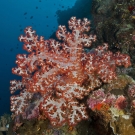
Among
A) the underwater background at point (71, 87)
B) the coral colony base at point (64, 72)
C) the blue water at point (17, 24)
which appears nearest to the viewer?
the underwater background at point (71, 87)

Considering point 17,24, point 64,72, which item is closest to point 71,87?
point 64,72

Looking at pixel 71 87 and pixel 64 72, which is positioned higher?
pixel 64 72

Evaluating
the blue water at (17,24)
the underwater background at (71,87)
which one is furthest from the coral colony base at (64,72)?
the blue water at (17,24)

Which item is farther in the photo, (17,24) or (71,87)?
(17,24)

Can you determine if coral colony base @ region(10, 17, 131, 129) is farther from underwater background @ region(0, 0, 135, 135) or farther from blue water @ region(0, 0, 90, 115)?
blue water @ region(0, 0, 90, 115)

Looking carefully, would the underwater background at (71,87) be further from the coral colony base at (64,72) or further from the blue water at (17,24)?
the blue water at (17,24)

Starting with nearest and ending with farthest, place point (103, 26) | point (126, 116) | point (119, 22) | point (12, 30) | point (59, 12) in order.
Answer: point (126, 116) < point (119, 22) < point (103, 26) < point (59, 12) < point (12, 30)

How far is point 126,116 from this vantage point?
140 inches

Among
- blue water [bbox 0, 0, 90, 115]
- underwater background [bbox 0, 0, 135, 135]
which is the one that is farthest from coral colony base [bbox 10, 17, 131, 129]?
blue water [bbox 0, 0, 90, 115]

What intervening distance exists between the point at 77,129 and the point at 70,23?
269cm

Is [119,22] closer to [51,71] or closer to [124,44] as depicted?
[124,44]

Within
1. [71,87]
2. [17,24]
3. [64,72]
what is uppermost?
[17,24]

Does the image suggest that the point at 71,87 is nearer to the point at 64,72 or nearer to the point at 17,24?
the point at 64,72


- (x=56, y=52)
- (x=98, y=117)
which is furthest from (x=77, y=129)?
(x=56, y=52)
